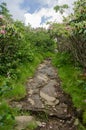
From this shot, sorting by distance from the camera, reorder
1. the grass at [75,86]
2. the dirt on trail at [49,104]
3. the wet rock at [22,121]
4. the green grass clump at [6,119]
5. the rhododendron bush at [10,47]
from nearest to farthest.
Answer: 1. the green grass clump at [6,119]
2. the wet rock at [22,121]
3. the dirt on trail at [49,104]
4. the grass at [75,86]
5. the rhododendron bush at [10,47]

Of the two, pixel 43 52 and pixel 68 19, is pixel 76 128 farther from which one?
pixel 43 52

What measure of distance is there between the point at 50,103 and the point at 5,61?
5.36 metres

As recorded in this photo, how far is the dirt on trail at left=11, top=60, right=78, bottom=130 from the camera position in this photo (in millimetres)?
9898

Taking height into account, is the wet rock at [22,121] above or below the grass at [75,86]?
below

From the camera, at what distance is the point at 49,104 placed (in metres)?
11.5

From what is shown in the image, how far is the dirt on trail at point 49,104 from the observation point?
9898 mm

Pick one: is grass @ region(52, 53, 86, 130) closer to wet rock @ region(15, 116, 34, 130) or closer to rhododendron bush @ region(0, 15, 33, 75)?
wet rock @ region(15, 116, 34, 130)

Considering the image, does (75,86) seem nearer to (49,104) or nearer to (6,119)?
(49,104)

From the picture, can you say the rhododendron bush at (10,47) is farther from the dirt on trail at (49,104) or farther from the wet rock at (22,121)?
the wet rock at (22,121)

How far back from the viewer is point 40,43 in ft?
100.0

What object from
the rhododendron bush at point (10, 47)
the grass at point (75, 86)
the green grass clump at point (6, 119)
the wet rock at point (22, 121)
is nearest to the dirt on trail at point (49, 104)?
the grass at point (75, 86)

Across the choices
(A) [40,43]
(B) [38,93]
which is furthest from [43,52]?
(B) [38,93]

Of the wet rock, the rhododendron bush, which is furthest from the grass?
the rhododendron bush

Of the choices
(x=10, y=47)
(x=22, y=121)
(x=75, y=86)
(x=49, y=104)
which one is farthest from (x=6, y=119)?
(x=10, y=47)
